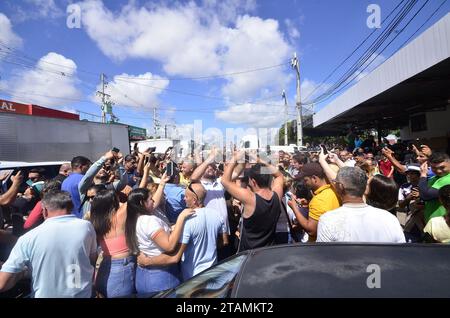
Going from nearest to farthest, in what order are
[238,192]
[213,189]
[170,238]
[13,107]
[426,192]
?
[170,238], [238,192], [426,192], [213,189], [13,107]

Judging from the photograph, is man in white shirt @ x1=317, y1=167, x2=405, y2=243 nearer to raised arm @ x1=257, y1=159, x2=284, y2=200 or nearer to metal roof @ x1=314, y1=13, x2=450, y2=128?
raised arm @ x1=257, y1=159, x2=284, y2=200

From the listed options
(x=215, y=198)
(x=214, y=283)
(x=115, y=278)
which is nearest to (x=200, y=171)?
(x=215, y=198)

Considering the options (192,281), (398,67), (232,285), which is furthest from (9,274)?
(398,67)

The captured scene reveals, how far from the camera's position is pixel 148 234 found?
2.73m

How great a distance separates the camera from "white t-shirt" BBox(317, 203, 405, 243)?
2336mm

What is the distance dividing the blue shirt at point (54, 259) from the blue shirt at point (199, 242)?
2.73 feet

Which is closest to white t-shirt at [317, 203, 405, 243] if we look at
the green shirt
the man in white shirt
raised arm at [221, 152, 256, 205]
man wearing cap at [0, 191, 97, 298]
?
the man in white shirt

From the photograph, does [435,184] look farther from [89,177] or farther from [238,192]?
[89,177]

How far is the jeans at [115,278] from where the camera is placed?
2.75 metres

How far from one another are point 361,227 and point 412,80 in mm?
8013

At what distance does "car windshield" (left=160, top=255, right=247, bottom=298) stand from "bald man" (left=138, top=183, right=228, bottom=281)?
859mm

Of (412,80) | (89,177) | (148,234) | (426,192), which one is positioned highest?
(412,80)
